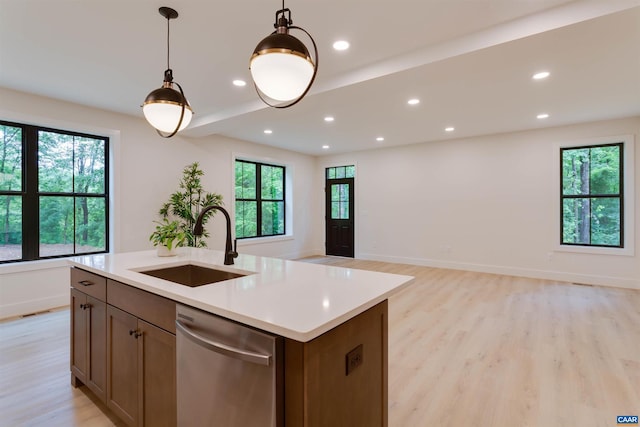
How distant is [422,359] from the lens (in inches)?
102

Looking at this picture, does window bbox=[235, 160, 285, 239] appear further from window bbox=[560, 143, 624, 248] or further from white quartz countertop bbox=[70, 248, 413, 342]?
A: window bbox=[560, 143, 624, 248]

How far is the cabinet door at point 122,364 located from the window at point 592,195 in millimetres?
6358

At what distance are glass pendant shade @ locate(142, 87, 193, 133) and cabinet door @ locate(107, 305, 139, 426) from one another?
1231 millimetres

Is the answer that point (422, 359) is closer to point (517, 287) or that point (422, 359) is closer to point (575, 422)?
point (575, 422)

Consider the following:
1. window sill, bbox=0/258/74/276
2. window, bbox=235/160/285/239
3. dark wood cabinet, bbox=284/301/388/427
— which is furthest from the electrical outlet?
window, bbox=235/160/285/239

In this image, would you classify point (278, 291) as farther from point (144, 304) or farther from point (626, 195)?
point (626, 195)

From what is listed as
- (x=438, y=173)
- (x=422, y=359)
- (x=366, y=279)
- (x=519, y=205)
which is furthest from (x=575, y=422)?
(x=438, y=173)

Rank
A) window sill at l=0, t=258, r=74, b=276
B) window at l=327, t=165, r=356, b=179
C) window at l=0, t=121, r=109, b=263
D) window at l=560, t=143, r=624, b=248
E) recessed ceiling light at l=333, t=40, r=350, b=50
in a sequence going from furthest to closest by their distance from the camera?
1. window at l=327, t=165, r=356, b=179
2. window at l=560, t=143, r=624, b=248
3. window at l=0, t=121, r=109, b=263
4. window sill at l=0, t=258, r=74, b=276
5. recessed ceiling light at l=333, t=40, r=350, b=50

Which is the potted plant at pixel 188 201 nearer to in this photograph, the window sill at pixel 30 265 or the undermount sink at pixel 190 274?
the window sill at pixel 30 265

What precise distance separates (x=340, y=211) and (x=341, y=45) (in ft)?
17.7

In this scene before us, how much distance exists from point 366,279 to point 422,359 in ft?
4.80

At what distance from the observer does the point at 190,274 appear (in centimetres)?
219

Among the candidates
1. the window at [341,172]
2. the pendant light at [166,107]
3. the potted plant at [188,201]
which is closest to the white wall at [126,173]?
the potted plant at [188,201]

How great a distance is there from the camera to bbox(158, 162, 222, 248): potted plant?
198 inches
